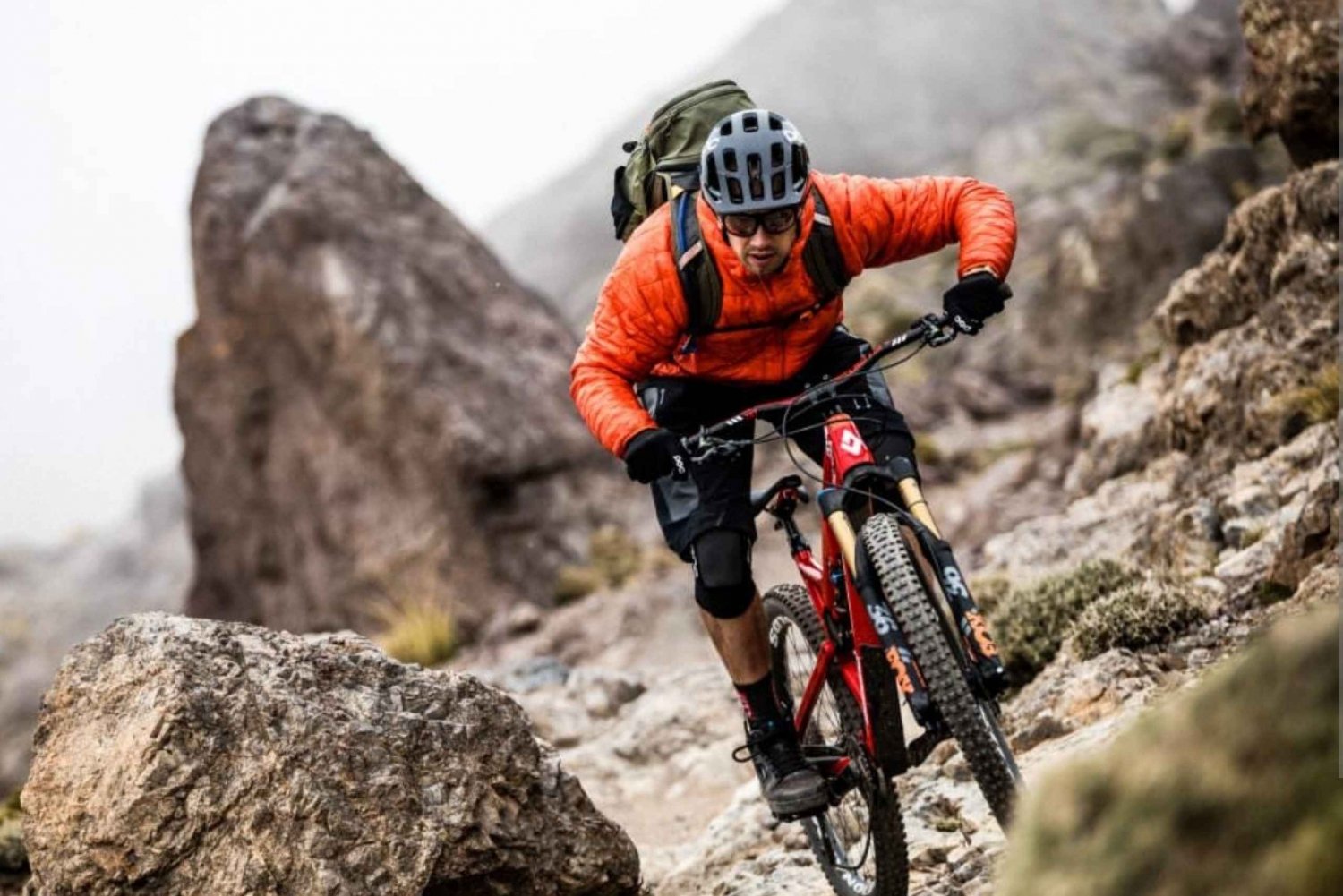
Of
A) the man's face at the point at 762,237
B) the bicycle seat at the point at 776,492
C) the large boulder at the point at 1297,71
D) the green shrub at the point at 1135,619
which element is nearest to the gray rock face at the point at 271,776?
the bicycle seat at the point at 776,492

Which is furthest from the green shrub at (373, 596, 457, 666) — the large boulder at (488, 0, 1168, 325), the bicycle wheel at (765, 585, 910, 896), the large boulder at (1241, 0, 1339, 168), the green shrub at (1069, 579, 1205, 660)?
the large boulder at (488, 0, 1168, 325)

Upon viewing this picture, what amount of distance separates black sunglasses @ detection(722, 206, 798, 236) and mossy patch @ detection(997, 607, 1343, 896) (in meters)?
3.31

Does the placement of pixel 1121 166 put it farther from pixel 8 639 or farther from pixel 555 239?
pixel 8 639

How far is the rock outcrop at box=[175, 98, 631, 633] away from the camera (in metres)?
21.1

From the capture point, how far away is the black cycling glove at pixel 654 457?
5.17 metres

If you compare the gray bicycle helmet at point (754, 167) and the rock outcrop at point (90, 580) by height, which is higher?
the gray bicycle helmet at point (754, 167)

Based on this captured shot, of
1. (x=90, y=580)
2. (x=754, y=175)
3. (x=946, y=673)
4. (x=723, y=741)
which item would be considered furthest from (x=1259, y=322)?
(x=90, y=580)

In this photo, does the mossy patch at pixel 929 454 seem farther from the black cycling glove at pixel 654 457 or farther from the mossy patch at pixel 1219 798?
the mossy patch at pixel 1219 798

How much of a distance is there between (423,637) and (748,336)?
44.6 ft

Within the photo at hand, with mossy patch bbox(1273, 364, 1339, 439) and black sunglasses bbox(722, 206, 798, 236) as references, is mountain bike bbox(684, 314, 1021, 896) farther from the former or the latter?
mossy patch bbox(1273, 364, 1339, 439)

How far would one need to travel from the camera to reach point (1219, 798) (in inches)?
77.4

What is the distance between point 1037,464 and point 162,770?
15123mm

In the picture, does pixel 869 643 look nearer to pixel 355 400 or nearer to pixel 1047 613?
pixel 1047 613

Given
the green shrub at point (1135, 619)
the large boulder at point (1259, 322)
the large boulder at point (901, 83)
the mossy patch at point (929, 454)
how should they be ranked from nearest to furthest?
1. the green shrub at point (1135, 619)
2. the large boulder at point (1259, 322)
3. the mossy patch at point (929, 454)
4. the large boulder at point (901, 83)
